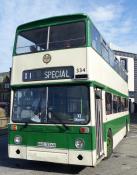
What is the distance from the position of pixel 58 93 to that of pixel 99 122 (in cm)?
154

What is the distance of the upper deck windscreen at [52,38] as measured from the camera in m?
10.3

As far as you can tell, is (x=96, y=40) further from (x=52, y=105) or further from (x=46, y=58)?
(x=52, y=105)

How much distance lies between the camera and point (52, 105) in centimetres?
1018

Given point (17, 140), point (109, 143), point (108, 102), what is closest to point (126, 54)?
point (108, 102)

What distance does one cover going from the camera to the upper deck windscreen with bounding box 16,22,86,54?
10.3m

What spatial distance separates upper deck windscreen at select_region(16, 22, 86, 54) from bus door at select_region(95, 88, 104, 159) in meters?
1.48

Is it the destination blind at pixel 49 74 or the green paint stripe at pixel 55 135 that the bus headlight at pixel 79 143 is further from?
the destination blind at pixel 49 74

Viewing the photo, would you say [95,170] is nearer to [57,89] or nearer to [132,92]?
[57,89]

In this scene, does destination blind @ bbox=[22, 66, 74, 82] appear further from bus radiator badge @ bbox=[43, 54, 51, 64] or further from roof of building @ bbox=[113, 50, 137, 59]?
roof of building @ bbox=[113, 50, 137, 59]

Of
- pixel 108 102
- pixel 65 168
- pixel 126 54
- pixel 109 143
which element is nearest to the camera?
pixel 65 168

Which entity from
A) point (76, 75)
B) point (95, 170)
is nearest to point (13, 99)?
→ point (76, 75)

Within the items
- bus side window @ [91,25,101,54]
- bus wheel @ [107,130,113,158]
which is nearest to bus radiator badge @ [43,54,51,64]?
bus side window @ [91,25,101,54]

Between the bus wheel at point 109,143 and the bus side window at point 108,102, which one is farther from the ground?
the bus side window at point 108,102

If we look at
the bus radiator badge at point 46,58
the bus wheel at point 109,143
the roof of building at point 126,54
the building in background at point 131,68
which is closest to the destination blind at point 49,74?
the bus radiator badge at point 46,58
